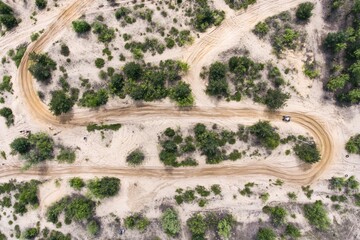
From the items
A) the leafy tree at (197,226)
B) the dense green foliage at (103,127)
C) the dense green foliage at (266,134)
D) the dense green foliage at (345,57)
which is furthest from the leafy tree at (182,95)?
the dense green foliage at (345,57)

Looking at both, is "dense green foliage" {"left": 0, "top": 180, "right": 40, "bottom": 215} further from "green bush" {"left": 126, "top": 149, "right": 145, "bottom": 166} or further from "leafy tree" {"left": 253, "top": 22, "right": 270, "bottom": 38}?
"leafy tree" {"left": 253, "top": 22, "right": 270, "bottom": 38}

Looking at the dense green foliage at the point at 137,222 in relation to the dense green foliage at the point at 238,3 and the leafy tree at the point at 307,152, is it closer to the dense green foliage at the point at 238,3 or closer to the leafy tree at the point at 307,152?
the leafy tree at the point at 307,152

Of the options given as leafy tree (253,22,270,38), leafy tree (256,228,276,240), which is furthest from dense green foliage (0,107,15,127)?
leafy tree (256,228,276,240)

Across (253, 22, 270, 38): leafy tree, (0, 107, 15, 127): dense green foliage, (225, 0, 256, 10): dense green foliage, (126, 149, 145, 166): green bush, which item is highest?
(225, 0, 256, 10): dense green foliage

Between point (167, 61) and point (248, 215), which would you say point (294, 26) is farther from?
point (248, 215)

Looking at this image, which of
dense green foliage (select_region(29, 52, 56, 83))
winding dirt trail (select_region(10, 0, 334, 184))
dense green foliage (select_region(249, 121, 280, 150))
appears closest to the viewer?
dense green foliage (select_region(249, 121, 280, 150))

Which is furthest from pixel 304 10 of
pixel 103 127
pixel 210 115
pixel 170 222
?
pixel 170 222
